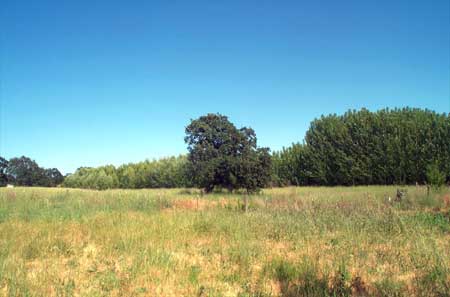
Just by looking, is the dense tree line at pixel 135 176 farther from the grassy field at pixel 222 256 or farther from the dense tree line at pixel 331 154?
the grassy field at pixel 222 256

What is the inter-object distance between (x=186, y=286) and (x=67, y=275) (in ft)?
6.40

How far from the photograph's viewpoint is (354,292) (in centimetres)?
466

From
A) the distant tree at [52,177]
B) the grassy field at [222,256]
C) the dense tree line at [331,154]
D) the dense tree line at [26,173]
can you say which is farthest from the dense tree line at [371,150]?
the distant tree at [52,177]

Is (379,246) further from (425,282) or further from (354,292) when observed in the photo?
(354,292)

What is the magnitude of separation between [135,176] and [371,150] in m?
50.7

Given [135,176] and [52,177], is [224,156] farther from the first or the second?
[52,177]

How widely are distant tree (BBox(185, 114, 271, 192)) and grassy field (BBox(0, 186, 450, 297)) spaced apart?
1780cm

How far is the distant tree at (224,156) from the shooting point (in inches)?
1104

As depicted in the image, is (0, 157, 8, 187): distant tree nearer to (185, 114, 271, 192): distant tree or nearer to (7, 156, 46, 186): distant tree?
(7, 156, 46, 186): distant tree

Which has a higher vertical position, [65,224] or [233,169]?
[233,169]

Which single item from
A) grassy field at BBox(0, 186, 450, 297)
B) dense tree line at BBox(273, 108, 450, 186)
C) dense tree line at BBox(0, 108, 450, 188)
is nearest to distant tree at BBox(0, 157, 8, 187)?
dense tree line at BBox(0, 108, 450, 188)

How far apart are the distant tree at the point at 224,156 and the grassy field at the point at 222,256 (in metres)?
17.8

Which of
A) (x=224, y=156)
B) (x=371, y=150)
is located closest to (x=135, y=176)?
(x=371, y=150)

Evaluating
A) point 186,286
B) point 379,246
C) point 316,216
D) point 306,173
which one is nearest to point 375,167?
point 306,173
